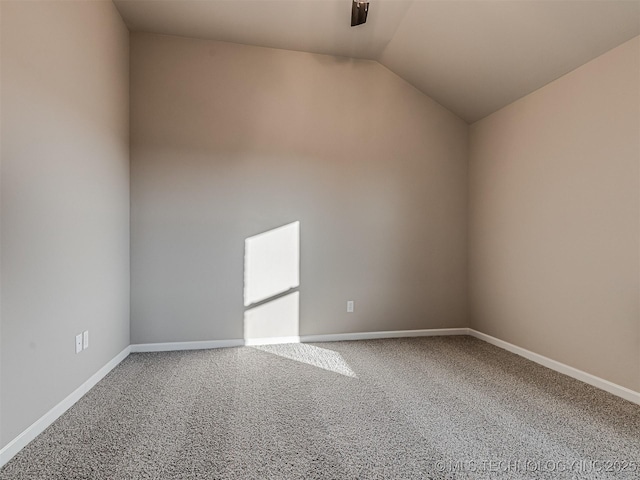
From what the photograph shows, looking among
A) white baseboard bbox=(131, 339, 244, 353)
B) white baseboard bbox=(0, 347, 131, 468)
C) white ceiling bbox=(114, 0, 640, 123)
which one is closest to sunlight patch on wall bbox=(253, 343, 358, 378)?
white baseboard bbox=(131, 339, 244, 353)

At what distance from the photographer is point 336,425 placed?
6.03ft

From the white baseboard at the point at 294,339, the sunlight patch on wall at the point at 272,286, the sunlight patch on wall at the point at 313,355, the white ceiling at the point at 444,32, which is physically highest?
the white ceiling at the point at 444,32

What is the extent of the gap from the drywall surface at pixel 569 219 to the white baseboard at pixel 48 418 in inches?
137

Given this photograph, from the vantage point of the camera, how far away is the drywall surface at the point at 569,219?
2201mm

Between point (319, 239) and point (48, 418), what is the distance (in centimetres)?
241

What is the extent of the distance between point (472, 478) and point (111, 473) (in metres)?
1.54

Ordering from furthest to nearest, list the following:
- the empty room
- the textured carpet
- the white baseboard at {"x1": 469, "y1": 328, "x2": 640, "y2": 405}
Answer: the white baseboard at {"x1": 469, "y1": 328, "x2": 640, "y2": 405}, the empty room, the textured carpet

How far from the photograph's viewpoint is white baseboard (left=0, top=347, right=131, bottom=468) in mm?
1536

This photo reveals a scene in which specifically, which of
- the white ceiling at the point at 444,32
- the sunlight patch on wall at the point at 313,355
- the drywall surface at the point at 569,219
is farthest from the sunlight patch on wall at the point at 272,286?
the drywall surface at the point at 569,219

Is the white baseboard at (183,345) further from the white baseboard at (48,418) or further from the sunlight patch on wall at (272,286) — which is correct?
the white baseboard at (48,418)

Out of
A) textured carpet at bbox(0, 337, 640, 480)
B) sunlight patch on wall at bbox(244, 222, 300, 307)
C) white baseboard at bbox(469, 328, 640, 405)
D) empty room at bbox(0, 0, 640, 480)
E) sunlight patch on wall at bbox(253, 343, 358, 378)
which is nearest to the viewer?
textured carpet at bbox(0, 337, 640, 480)

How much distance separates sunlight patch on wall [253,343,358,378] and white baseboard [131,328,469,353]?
0.27 ft

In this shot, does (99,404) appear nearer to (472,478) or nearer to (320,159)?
(472,478)

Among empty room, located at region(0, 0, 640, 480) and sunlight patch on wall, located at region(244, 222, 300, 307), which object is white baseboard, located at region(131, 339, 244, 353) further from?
sunlight patch on wall, located at region(244, 222, 300, 307)
